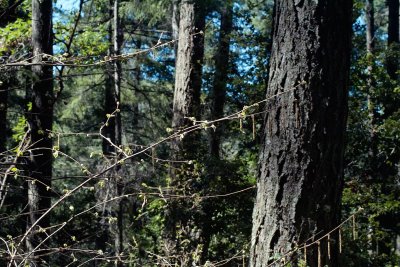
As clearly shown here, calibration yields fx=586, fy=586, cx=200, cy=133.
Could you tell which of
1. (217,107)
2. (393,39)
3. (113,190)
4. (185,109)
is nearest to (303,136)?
(113,190)

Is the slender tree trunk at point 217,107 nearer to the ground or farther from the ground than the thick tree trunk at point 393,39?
nearer to the ground

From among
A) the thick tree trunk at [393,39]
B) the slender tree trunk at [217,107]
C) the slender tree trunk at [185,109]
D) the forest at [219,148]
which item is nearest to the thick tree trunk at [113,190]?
the forest at [219,148]

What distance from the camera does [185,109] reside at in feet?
33.2

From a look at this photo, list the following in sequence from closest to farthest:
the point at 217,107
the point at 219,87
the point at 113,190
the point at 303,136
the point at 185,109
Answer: the point at 303,136, the point at 113,190, the point at 185,109, the point at 217,107, the point at 219,87

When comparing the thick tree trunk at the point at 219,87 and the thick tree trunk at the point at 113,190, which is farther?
the thick tree trunk at the point at 219,87

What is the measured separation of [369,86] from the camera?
12.3 m

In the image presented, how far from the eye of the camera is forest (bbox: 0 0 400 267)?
12.5 feet

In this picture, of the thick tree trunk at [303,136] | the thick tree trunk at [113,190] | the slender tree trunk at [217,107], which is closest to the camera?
the thick tree trunk at [303,136]

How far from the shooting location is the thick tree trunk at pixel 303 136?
3760 millimetres

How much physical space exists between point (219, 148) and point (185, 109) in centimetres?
180

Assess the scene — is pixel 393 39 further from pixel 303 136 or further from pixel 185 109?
pixel 303 136

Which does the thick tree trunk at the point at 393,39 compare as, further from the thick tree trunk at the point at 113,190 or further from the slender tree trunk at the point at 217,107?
the thick tree trunk at the point at 113,190

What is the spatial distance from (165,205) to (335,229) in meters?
5.55

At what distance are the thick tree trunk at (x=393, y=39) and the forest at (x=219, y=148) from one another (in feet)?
0.18
